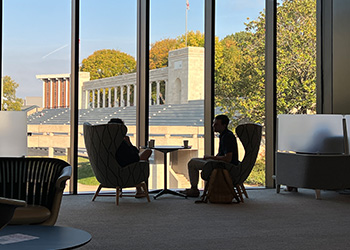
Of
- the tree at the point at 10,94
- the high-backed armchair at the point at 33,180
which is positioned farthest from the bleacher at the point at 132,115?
the high-backed armchair at the point at 33,180

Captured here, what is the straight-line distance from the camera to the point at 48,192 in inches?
171

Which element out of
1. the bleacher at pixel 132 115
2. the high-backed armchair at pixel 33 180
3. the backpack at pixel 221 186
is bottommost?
the backpack at pixel 221 186

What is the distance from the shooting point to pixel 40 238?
10.3 feet

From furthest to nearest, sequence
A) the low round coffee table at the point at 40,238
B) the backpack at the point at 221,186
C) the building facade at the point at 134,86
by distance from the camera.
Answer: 1. the building facade at the point at 134,86
2. the backpack at the point at 221,186
3. the low round coffee table at the point at 40,238

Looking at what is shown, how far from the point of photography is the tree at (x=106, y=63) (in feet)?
26.0

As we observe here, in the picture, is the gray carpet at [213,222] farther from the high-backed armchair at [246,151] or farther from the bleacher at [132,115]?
the bleacher at [132,115]

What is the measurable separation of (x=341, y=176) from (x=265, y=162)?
152 cm

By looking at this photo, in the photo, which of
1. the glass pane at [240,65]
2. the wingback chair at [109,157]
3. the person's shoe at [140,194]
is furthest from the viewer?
the glass pane at [240,65]

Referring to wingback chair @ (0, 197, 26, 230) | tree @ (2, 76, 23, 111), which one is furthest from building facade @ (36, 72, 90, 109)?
wingback chair @ (0, 197, 26, 230)

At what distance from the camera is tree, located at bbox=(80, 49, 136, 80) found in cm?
792

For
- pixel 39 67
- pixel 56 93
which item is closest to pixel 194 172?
pixel 56 93

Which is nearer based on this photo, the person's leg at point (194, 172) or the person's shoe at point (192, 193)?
the person's leg at point (194, 172)

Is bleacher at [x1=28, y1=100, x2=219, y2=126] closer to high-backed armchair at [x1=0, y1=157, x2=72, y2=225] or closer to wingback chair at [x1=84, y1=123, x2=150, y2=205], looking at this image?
wingback chair at [x1=84, y1=123, x2=150, y2=205]

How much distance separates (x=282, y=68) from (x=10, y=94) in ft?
14.4
